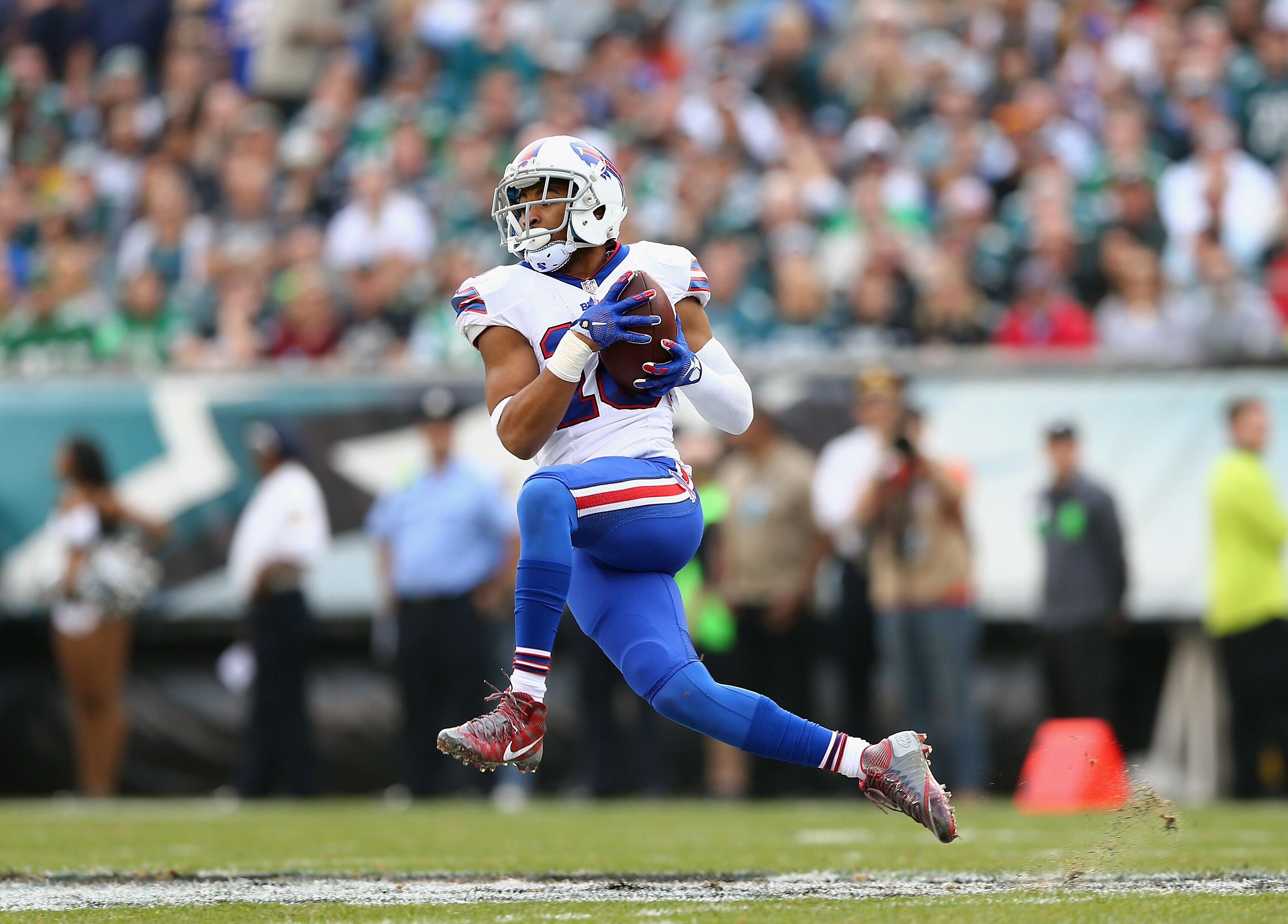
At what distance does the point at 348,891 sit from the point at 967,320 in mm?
6575

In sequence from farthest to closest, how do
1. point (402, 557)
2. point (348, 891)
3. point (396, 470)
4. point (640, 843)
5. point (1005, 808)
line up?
point (396, 470) → point (402, 557) → point (1005, 808) → point (640, 843) → point (348, 891)


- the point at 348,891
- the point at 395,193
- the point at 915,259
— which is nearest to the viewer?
the point at 348,891

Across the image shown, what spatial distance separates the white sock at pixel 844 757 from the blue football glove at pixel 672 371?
946 mm

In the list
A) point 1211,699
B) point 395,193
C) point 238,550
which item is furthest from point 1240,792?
point 395,193

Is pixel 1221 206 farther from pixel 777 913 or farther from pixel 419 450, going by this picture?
pixel 777 913

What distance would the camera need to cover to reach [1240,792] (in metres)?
9.05

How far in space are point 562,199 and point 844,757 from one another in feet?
5.11

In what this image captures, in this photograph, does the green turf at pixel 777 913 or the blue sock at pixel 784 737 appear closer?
the green turf at pixel 777 913

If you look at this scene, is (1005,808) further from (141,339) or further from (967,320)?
(141,339)

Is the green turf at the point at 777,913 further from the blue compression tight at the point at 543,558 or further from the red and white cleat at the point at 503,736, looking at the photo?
the blue compression tight at the point at 543,558

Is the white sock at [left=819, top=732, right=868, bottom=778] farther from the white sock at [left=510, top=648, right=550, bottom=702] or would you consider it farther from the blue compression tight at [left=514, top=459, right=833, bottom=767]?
the white sock at [left=510, top=648, right=550, bottom=702]

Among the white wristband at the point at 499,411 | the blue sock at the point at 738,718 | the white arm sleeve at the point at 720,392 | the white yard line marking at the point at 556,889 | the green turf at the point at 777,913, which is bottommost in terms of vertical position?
the white yard line marking at the point at 556,889

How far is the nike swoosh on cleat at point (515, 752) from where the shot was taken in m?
4.26

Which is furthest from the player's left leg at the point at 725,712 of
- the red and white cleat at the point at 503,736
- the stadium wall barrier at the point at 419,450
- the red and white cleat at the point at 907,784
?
the stadium wall barrier at the point at 419,450
